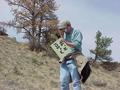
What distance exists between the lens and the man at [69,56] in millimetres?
10156

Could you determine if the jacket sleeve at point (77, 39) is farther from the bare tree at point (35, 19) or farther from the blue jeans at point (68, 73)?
the bare tree at point (35, 19)

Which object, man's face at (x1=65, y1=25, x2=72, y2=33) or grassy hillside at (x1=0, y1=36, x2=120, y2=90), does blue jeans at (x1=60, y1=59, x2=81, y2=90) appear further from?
grassy hillside at (x1=0, y1=36, x2=120, y2=90)

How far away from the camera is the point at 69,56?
10305mm

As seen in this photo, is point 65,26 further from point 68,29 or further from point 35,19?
point 35,19

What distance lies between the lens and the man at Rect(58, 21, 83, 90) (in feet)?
33.3

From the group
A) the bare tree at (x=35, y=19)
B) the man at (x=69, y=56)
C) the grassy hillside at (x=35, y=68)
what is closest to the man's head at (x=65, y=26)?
the man at (x=69, y=56)

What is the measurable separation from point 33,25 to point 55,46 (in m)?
34.8

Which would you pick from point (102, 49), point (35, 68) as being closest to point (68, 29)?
point (35, 68)

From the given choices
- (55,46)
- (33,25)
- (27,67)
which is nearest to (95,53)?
(33,25)

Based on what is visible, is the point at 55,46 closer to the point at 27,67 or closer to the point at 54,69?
the point at 27,67

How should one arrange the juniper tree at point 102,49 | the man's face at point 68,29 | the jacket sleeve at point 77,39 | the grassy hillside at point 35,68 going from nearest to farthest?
the jacket sleeve at point 77,39 → the man's face at point 68,29 → the grassy hillside at point 35,68 → the juniper tree at point 102,49

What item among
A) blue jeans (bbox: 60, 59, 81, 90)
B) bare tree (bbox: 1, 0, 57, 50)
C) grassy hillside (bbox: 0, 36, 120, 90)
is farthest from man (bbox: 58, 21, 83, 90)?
bare tree (bbox: 1, 0, 57, 50)

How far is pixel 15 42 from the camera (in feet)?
154

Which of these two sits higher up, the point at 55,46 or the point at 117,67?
the point at 55,46
